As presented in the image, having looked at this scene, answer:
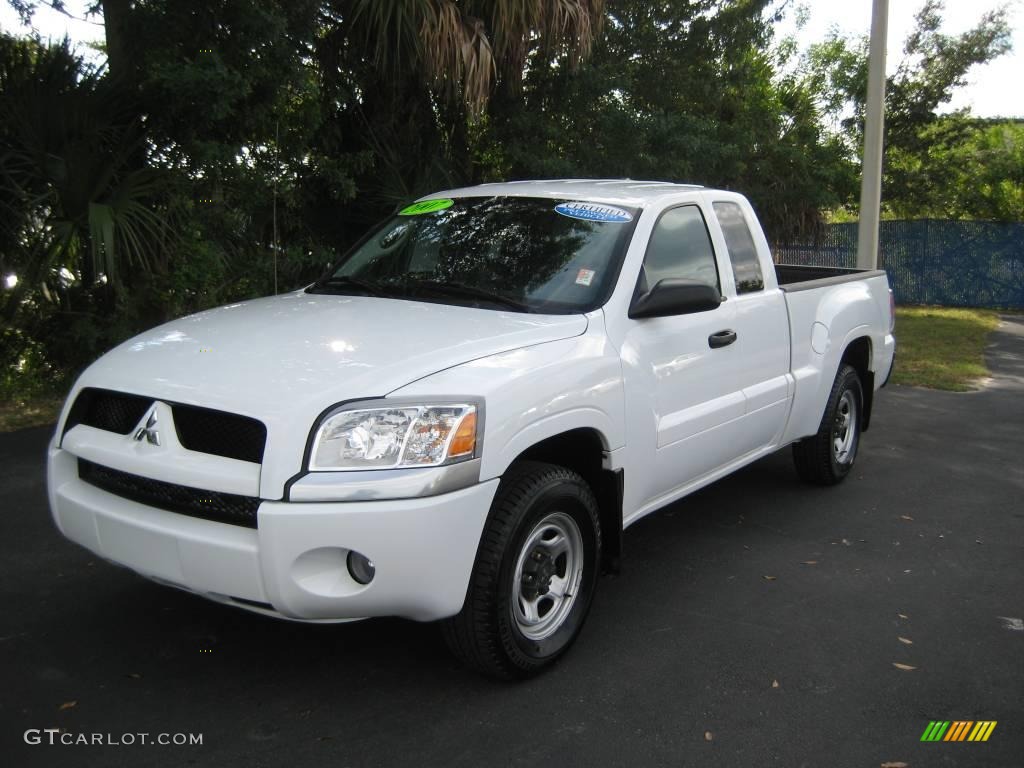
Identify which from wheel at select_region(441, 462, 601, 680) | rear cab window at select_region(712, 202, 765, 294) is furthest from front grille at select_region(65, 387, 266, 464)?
rear cab window at select_region(712, 202, 765, 294)

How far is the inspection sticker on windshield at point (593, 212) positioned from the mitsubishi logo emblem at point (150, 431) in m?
2.14

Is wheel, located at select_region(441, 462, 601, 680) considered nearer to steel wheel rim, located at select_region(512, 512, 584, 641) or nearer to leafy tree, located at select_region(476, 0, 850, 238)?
steel wheel rim, located at select_region(512, 512, 584, 641)

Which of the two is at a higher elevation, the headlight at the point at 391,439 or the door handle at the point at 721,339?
the door handle at the point at 721,339

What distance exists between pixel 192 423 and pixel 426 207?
2193mm

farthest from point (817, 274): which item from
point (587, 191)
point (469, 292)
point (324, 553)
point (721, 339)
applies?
point (324, 553)

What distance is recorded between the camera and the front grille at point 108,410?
351 centimetres

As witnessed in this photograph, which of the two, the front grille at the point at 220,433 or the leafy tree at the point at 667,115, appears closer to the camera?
the front grille at the point at 220,433

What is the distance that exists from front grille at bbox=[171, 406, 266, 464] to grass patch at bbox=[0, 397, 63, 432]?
4823 millimetres

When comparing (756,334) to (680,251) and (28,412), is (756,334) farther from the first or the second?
(28,412)

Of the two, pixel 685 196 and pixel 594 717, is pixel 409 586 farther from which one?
pixel 685 196

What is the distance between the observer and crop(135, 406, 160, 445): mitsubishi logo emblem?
10.9 ft

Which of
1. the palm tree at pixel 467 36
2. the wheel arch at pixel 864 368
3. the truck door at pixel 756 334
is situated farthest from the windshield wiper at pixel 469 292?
the palm tree at pixel 467 36

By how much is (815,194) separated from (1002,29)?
718 cm

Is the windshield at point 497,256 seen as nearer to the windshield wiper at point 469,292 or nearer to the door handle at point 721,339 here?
the windshield wiper at point 469,292
